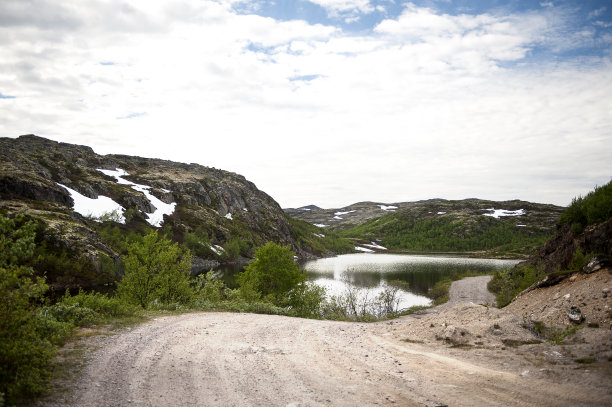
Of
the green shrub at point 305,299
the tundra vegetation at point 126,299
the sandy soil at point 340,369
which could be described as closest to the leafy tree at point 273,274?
the tundra vegetation at point 126,299

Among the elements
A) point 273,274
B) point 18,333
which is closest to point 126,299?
point 273,274

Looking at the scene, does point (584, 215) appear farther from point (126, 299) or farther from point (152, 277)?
point (126, 299)


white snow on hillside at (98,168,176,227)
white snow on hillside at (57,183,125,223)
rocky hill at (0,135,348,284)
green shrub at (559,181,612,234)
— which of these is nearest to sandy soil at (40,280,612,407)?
green shrub at (559,181,612,234)

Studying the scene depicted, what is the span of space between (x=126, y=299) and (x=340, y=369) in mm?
21842

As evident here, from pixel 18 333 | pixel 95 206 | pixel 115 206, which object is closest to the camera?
pixel 18 333

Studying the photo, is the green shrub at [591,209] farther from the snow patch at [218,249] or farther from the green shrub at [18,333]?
the snow patch at [218,249]

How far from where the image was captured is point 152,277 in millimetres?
27375

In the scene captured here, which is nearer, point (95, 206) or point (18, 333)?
point (18, 333)

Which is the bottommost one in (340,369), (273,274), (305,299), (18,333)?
(305,299)

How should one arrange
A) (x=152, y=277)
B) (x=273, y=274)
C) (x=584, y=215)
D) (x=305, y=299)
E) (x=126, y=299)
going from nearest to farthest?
(x=584, y=215) → (x=126, y=299) → (x=152, y=277) → (x=305, y=299) → (x=273, y=274)

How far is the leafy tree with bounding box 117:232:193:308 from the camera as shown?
26.8 metres

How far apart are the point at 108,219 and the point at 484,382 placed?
408 ft

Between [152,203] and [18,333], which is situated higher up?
[152,203]

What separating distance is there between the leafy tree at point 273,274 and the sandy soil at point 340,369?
20.6 meters
